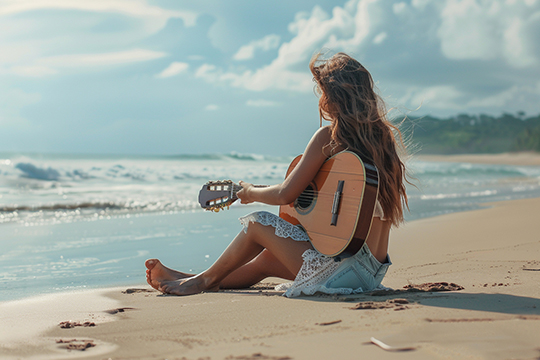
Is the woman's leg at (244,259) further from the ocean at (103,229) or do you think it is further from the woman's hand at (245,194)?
the ocean at (103,229)

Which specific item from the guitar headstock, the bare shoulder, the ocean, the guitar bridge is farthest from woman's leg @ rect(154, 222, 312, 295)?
the ocean

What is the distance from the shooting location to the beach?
1.70m

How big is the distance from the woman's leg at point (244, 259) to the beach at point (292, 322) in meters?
0.10

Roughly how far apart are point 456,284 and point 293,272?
3.29ft

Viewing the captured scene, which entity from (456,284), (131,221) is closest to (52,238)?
(131,221)

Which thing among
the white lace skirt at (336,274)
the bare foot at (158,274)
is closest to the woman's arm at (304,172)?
the white lace skirt at (336,274)

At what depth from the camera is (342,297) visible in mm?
2518

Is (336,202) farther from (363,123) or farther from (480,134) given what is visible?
(480,134)

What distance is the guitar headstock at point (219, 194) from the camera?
327 centimetres

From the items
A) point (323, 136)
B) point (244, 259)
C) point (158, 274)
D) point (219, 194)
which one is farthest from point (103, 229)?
point (323, 136)

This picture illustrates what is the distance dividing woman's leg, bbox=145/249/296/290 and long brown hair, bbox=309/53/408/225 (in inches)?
34.2

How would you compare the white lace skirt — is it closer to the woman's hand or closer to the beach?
the beach

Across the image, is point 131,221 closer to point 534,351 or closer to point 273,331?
point 273,331

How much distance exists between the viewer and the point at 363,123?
2.60 m
